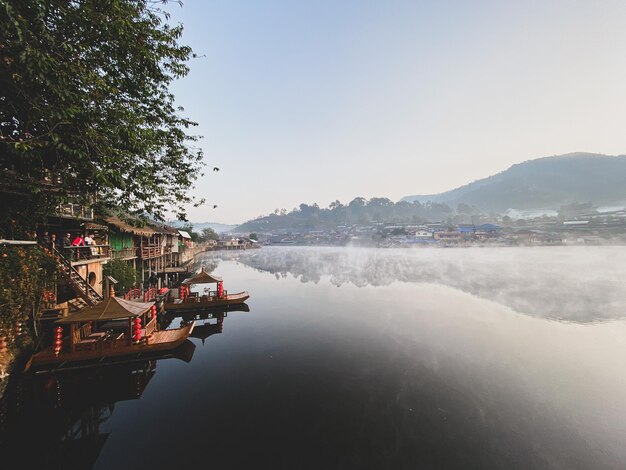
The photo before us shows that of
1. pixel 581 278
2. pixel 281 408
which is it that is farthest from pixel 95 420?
pixel 581 278

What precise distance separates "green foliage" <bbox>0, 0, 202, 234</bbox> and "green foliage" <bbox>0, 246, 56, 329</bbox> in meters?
2.56

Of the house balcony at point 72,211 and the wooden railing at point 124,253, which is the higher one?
the house balcony at point 72,211

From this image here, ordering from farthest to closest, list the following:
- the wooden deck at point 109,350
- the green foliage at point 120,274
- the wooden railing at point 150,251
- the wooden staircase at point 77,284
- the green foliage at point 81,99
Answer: the wooden railing at point 150,251 → the green foliage at point 120,274 → the wooden staircase at point 77,284 → the wooden deck at point 109,350 → the green foliage at point 81,99

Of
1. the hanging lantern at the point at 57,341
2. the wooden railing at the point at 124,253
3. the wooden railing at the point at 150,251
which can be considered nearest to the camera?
the hanging lantern at the point at 57,341

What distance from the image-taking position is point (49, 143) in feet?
27.3

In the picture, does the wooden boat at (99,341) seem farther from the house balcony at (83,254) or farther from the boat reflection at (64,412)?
the house balcony at (83,254)

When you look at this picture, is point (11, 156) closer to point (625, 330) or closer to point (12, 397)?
point (12, 397)

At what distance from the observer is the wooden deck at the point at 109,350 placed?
1252cm

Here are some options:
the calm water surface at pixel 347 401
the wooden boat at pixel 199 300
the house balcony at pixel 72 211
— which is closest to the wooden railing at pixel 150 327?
the calm water surface at pixel 347 401

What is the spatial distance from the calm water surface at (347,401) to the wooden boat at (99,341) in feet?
3.17

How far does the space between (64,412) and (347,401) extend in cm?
1144

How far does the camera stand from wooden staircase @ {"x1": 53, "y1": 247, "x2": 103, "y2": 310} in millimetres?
15552

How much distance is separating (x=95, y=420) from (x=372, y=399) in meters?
11.3

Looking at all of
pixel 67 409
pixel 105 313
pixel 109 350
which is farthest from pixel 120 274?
pixel 67 409
